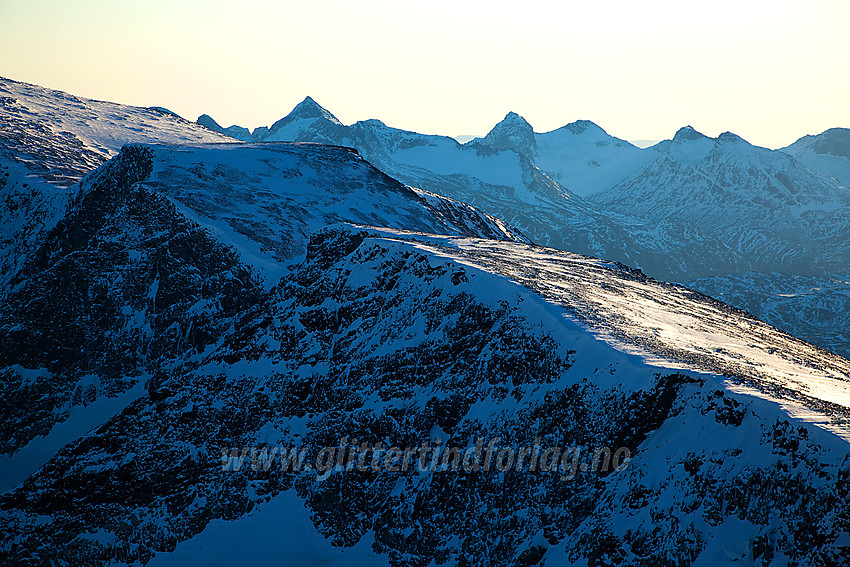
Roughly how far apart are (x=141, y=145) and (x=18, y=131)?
43853mm

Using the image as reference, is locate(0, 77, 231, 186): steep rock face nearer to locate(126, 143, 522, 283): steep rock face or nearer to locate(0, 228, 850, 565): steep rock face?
locate(126, 143, 522, 283): steep rock face

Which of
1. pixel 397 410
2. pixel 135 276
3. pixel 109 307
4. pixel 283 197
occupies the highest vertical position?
pixel 283 197

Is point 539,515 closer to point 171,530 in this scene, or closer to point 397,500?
point 397,500

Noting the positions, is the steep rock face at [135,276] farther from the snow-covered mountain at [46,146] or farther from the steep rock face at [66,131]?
the steep rock face at [66,131]

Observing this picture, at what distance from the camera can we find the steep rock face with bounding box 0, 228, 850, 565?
28.9 m

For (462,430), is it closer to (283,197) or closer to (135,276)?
(135,276)

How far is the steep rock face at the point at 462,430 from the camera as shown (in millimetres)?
28922

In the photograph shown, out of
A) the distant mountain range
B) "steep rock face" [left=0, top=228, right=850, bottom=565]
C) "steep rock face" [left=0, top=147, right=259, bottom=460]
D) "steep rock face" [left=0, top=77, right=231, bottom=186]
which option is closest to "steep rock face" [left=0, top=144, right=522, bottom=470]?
"steep rock face" [left=0, top=147, right=259, bottom=460]

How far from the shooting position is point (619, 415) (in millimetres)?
34812

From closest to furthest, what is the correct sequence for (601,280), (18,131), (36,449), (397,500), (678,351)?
(678,351) → (397,500) → (601,280) → (36,449) → (18,131)

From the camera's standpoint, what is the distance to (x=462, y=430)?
137ft

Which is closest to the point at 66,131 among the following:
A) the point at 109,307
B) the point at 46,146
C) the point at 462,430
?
the point at 46,146

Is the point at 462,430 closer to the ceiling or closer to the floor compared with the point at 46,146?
closer to the floor

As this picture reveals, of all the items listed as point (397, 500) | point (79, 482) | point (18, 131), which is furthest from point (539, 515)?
point (18, 131)
